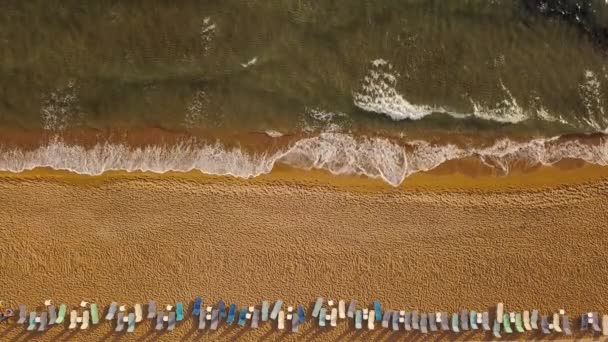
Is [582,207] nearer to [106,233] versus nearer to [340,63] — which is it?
[340,63]

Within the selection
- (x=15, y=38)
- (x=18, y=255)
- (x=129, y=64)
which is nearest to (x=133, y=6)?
(x=129, y=64)

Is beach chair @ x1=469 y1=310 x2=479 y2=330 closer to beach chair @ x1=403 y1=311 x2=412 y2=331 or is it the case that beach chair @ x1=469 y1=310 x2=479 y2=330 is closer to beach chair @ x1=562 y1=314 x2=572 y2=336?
beach chair @ x1=403 y1=311 x2=412 y2=331

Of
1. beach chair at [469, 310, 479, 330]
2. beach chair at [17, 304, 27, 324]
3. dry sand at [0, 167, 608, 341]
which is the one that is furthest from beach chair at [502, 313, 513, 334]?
beach chair at [17, 304, 27, 324]

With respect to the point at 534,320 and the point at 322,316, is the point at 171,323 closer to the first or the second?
the point at 322,316

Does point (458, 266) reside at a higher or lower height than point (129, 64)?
lower

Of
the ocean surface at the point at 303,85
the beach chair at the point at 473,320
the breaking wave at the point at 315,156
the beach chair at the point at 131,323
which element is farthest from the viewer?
the ocean surface at the point at 303,85

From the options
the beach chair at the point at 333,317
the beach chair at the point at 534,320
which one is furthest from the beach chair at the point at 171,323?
the beach chair at the point at 534,320

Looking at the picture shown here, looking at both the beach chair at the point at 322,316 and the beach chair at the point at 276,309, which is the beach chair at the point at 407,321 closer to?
the beach chair at the point at 322,316

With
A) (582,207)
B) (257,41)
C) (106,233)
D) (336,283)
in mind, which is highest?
(257,41)
